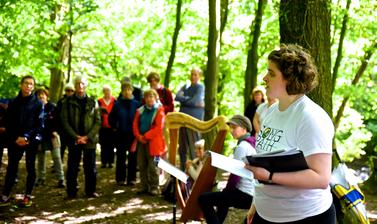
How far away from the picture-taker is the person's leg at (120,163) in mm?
9586

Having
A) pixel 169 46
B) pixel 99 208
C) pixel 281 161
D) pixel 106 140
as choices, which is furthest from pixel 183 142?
pixel 169 46

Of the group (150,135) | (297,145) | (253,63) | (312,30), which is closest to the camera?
Answer: (297,145)

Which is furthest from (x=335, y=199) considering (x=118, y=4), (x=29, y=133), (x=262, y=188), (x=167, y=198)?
(x=118, y=4)

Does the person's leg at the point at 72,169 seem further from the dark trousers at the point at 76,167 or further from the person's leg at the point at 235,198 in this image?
the person's leg at the point at 235,198

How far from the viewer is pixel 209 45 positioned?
9.95m

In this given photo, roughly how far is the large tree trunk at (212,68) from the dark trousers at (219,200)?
4456mm

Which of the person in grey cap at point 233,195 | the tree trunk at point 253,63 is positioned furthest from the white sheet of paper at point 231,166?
the tree trunk at point 253,63

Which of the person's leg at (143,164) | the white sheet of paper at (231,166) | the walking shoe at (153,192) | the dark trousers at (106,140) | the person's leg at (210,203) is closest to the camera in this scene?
the white sheet of paper at (231,166)

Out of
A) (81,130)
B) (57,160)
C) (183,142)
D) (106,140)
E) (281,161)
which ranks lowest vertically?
(57,160)

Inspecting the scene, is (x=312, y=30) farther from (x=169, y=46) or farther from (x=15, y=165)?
(x=169, y=46)

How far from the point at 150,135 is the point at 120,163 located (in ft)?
4.09

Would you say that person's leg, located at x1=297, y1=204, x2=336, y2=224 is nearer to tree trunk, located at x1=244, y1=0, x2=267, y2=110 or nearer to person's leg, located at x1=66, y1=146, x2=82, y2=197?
person's leg, located at x1=66, y1=146, x2=82, y2=197

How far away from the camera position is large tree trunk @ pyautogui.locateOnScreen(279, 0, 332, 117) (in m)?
5.05

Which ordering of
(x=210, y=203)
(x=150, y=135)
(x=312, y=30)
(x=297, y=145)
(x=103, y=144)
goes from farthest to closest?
(x=103, y=144) → (x=150, y=135) → (x=210, y=203) → (x=312, y=30) → (x=297, y=145)
